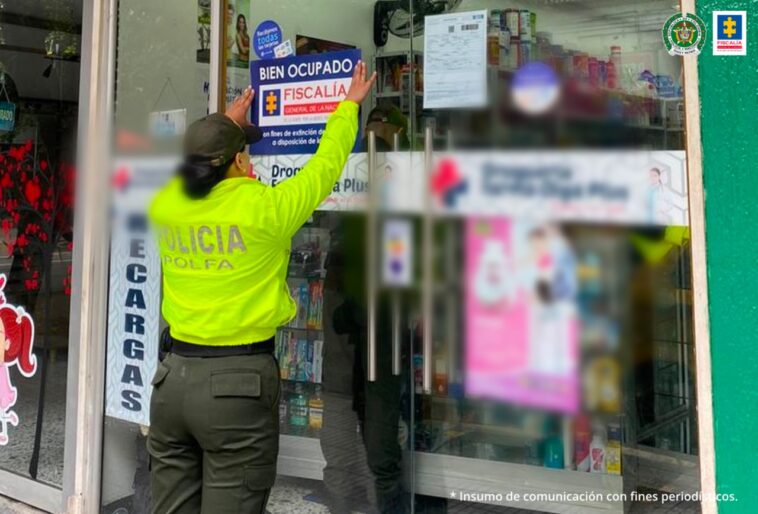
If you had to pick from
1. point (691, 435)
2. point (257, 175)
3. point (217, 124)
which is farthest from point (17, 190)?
point (691, 435)

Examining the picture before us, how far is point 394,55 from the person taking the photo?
3.41 metres

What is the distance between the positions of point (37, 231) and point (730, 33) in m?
3.40

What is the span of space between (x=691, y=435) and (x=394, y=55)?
197 cm

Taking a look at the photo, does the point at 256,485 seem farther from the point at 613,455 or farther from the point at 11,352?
the point at 11,352

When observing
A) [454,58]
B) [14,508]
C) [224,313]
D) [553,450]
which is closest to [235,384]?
[224,313]

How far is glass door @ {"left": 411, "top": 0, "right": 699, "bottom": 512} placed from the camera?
7.79 ft

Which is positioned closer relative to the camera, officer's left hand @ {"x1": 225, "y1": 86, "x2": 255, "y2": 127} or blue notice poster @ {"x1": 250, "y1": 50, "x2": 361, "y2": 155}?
officer's left hand @ {"x1": 225, "y1": 86, "x2": 255, "y2": 127}

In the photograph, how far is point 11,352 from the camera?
4.20 m

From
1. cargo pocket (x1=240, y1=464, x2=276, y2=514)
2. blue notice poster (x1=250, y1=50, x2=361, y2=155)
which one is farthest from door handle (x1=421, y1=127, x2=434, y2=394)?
cargo pocket (x1=240, y1=464, x2=276, y2=514)

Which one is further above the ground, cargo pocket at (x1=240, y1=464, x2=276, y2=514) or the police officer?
the police officer

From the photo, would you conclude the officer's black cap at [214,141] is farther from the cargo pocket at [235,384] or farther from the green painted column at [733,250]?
the green painted column at [733,250]

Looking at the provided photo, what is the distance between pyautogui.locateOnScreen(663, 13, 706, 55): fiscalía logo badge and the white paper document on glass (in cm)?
70

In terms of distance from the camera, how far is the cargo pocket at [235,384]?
2.44m

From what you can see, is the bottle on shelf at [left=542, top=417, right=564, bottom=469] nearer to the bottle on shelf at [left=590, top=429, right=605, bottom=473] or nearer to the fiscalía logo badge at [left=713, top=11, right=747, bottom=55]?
the bottle on shelf at [left=590, top=429, right=605, bottom=473]
